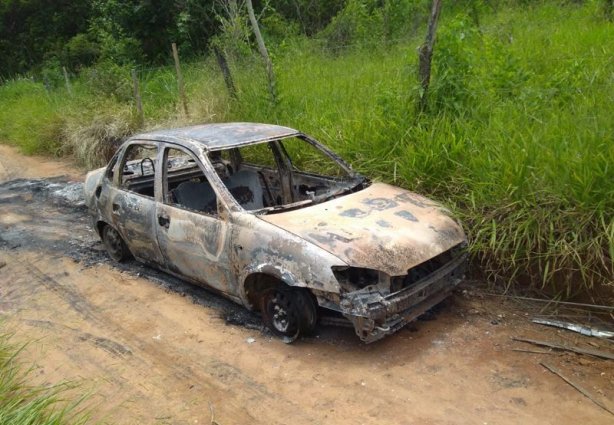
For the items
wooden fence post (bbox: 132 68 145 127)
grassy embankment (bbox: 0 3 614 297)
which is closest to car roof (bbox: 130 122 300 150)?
grassy embankment (bbox: 0 3 614 297)

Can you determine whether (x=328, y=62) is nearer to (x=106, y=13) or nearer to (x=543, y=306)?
(x=543, y=306)

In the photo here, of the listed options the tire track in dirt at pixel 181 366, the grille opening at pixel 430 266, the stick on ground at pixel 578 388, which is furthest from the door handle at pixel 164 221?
the stick on ground at pixel 578 388

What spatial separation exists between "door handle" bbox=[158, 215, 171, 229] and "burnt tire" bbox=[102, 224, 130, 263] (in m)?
1.09

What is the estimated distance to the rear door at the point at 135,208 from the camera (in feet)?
17.3

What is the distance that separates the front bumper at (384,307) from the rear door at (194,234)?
1197mm

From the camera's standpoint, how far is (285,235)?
4094 millimetres

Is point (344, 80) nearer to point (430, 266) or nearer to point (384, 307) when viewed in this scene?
point (430, 266)

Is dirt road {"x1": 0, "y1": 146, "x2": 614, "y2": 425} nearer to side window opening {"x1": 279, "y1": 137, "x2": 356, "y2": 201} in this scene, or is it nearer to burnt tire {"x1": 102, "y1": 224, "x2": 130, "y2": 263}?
burnt tire {"x1": 102, "y1": 224, "x2": 130, "y2": 263}

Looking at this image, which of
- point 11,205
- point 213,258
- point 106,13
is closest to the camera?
point 213,258

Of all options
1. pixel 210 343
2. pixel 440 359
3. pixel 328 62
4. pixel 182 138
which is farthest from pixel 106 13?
pixel 440 359

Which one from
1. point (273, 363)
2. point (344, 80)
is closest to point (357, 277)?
point (273, 363)

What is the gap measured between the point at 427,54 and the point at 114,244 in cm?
397

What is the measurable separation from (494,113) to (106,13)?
1444 centimetres

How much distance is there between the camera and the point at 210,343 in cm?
443
